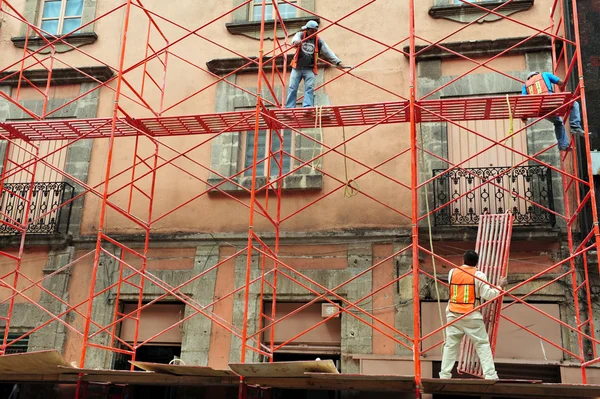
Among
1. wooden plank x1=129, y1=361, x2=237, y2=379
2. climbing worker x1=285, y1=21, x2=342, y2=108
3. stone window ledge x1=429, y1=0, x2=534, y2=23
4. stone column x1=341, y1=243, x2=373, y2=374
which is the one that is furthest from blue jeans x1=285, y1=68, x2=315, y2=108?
wooden plank x1=129, y1=361, x2=237, y2=379

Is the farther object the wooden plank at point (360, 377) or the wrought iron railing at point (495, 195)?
the wrought iron railing at point (495, 195)

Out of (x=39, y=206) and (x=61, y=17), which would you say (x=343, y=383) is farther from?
(x=61, y=17)

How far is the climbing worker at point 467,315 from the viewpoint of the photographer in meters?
7.43

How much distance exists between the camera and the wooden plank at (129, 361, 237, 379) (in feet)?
24.6

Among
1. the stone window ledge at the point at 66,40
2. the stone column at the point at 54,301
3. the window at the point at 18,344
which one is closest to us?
the stone column at the point at 54,301

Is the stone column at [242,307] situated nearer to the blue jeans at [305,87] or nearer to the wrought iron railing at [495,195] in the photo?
the blue jeans at [305,87]

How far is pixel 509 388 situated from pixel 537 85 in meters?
4.05

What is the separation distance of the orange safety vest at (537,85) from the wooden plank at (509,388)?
12.6ft

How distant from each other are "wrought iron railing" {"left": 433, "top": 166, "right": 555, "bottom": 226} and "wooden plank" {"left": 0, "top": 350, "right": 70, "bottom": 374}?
18.3 feet

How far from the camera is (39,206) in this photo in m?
11.4

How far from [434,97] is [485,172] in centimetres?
152

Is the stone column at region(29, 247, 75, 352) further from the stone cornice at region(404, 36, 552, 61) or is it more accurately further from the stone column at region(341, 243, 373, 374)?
the stone cornice at region(404, 36, 552, 61)

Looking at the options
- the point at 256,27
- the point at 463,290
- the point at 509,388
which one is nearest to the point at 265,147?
the point at 256,27

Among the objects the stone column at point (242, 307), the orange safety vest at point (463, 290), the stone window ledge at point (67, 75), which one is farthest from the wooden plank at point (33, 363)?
the stone window ledge at point (67, 75)
